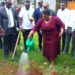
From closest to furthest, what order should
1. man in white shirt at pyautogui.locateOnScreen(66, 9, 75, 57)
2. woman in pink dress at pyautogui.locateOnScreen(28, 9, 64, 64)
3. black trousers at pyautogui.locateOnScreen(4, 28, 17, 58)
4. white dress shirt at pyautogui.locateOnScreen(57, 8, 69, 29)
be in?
woman in pink dress at pyautogui.locateOnScreen(28, 9, 64, 64) < black trousers at pyautogui.locateOnScreen(4, 28, 17, 58) < man in white shirt at pyautogui.locateOnScreen(66, 9, 75, 57) < white dress shirt at pyautogui.locateOnScreen(57, 8, 69, 29)

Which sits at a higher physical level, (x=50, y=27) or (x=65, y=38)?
(x=50, y=27)

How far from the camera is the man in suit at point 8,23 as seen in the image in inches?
601

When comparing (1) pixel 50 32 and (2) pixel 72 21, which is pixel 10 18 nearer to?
(1) pixel 50 32

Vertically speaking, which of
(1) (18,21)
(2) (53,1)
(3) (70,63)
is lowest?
(2) (53,1)

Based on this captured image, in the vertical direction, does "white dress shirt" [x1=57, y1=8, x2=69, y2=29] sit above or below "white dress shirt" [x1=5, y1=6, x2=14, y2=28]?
below

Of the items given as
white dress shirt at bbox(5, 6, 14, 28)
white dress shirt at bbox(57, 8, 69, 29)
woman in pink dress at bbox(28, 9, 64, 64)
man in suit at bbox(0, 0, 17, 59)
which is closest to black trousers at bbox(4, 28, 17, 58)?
man in suit at bbox(0, 0, 17, 59)

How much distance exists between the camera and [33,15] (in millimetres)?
17844

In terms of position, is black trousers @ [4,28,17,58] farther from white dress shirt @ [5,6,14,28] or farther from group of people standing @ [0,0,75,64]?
white dress shirt @ [5,6,14,28]

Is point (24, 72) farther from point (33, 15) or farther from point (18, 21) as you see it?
point (33, 15)

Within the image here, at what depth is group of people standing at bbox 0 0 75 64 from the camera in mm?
14383

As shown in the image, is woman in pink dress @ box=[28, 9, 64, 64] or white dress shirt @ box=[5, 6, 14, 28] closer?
woman in pink dress @ box=[28, 9, 64, 64]

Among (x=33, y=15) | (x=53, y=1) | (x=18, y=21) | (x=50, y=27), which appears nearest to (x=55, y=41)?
(x=50, y=27)

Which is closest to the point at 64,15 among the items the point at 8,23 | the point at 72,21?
the point at 72,21

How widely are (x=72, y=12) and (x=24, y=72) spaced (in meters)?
6.91
